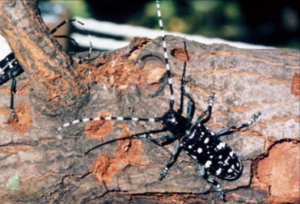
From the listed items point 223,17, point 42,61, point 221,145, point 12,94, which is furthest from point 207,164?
point 223,17

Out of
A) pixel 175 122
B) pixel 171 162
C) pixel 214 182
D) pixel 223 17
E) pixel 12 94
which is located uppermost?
pixel 223 17

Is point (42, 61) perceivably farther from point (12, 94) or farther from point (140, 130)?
point (140, 130)

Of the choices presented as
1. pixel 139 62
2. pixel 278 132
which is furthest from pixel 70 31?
pixel 278 132

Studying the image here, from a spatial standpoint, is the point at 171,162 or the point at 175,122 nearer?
the point at 171,162

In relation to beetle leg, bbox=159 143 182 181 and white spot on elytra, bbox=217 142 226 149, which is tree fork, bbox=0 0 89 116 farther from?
white spot on elytra, bbox=217 142 226 149

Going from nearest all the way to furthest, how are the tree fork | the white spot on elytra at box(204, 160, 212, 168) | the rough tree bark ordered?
the tree fork → the rough tree bark → the white spot on elytra at box(204, 160, 212, 168)

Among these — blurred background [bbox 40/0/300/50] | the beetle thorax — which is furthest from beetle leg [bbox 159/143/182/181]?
blurred background [bbox 40/0/300/50]
